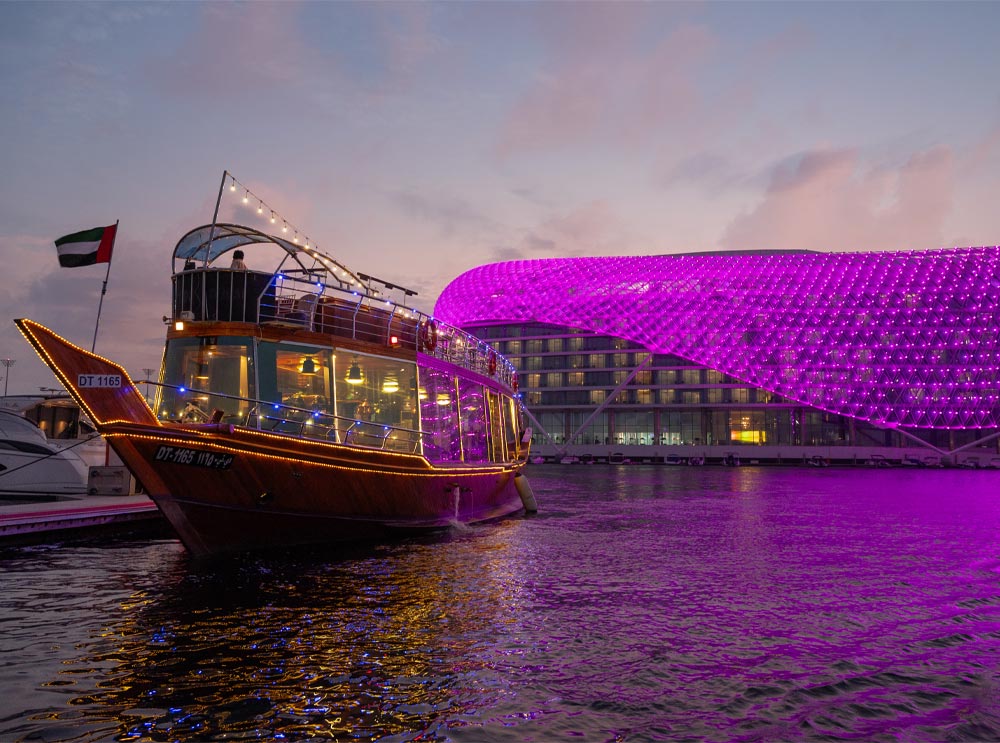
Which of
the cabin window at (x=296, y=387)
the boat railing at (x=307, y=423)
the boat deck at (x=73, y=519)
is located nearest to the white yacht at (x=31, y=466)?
the boat deck at (x=73, y=519)

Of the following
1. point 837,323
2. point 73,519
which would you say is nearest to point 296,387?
point 73,519

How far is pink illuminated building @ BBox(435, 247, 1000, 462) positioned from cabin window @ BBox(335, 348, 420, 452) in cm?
8622

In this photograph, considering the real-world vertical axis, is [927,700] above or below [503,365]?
below

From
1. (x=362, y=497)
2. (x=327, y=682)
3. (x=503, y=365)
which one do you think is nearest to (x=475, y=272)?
(x=503, y=365)

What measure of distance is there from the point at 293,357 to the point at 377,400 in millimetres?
2353

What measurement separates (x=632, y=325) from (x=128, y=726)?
100431 millimetres

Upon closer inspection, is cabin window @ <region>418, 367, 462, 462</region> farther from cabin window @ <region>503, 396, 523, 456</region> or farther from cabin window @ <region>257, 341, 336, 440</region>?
cabin window @ <region>503, 396, 523, 456</region>

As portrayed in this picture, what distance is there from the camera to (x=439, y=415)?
19734mm

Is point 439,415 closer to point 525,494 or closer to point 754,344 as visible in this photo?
point 525,494

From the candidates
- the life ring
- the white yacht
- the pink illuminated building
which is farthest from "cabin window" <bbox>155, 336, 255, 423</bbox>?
the pink illuminated building

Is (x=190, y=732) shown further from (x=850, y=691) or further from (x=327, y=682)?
(x=850, y=691)

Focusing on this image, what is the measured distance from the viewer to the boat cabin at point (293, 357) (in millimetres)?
15164

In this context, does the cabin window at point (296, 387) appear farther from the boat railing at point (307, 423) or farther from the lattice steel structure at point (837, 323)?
the lattice steel structure at point (837, 323)

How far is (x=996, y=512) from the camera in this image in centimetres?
3089
